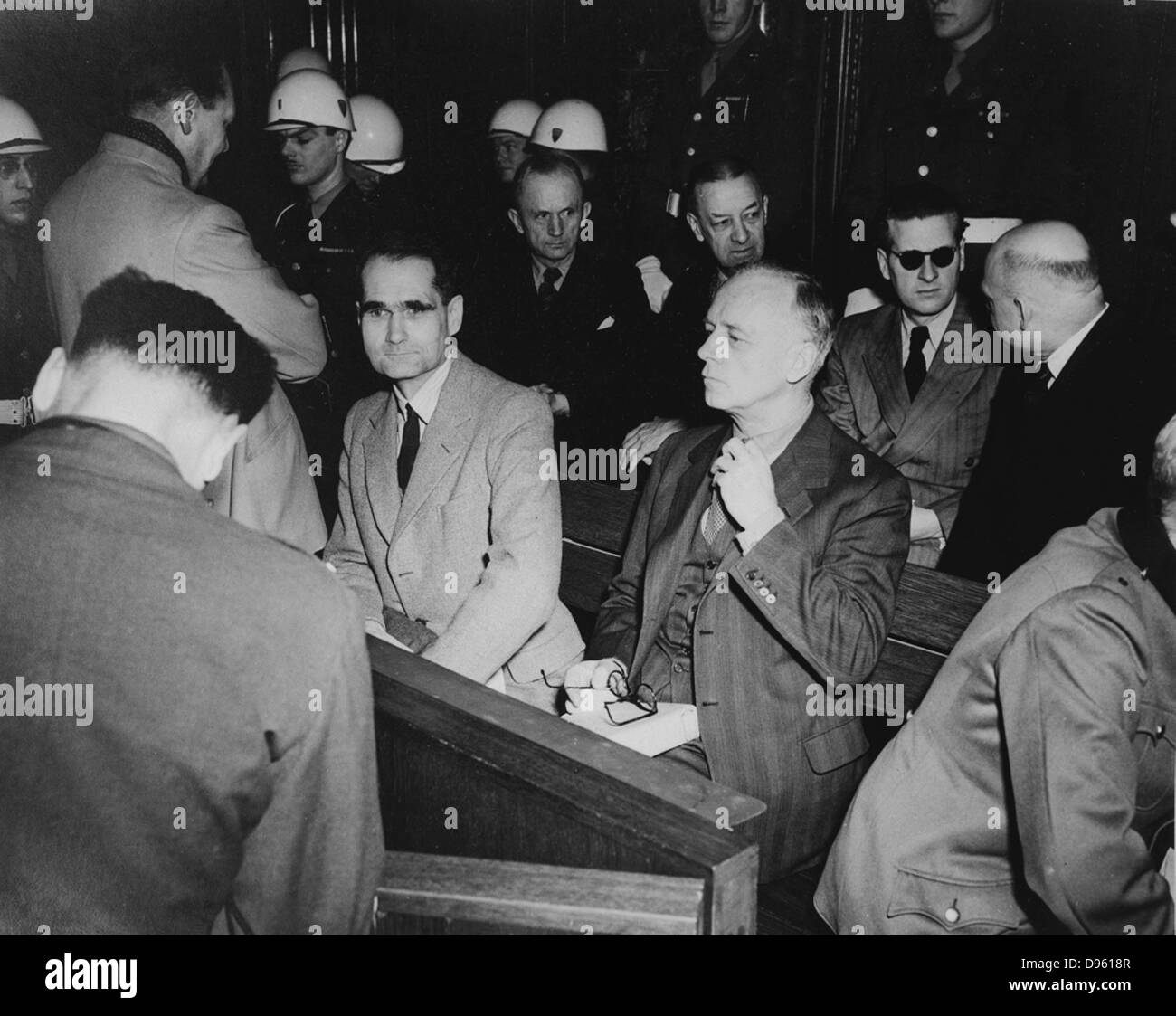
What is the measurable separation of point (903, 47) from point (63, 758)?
11.8 feet

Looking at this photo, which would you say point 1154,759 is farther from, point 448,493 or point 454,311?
point 454,311

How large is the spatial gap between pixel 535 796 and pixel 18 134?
195 cm

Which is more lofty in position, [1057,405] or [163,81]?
[163,81]

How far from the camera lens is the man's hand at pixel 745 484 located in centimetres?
208

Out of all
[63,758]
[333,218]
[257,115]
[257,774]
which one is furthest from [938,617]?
[257,115]

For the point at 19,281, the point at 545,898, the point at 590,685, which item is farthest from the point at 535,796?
the point at 19,281

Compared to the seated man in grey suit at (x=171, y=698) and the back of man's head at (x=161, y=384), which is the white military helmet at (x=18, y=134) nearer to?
the back of man's head at (x=161, y=384)

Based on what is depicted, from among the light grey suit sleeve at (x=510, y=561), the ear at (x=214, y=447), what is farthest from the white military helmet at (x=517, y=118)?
the ear at (x=214, y=447)

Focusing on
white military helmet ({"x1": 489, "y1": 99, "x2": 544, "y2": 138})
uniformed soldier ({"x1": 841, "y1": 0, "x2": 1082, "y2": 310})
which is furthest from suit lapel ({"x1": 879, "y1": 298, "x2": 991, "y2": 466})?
white military helmet ({"x1": 489, "y1": 99, "x2": 544, "y2": 138})

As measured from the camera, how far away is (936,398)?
121 inches

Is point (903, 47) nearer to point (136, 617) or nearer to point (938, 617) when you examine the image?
point (938, 617)

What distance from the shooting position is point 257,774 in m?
1.48

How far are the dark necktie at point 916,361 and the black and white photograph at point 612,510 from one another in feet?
0.04

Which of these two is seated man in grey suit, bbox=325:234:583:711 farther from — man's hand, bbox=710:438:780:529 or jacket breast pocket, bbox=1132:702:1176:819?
jacket breast pocket, bbox=1132:702:1176:819
